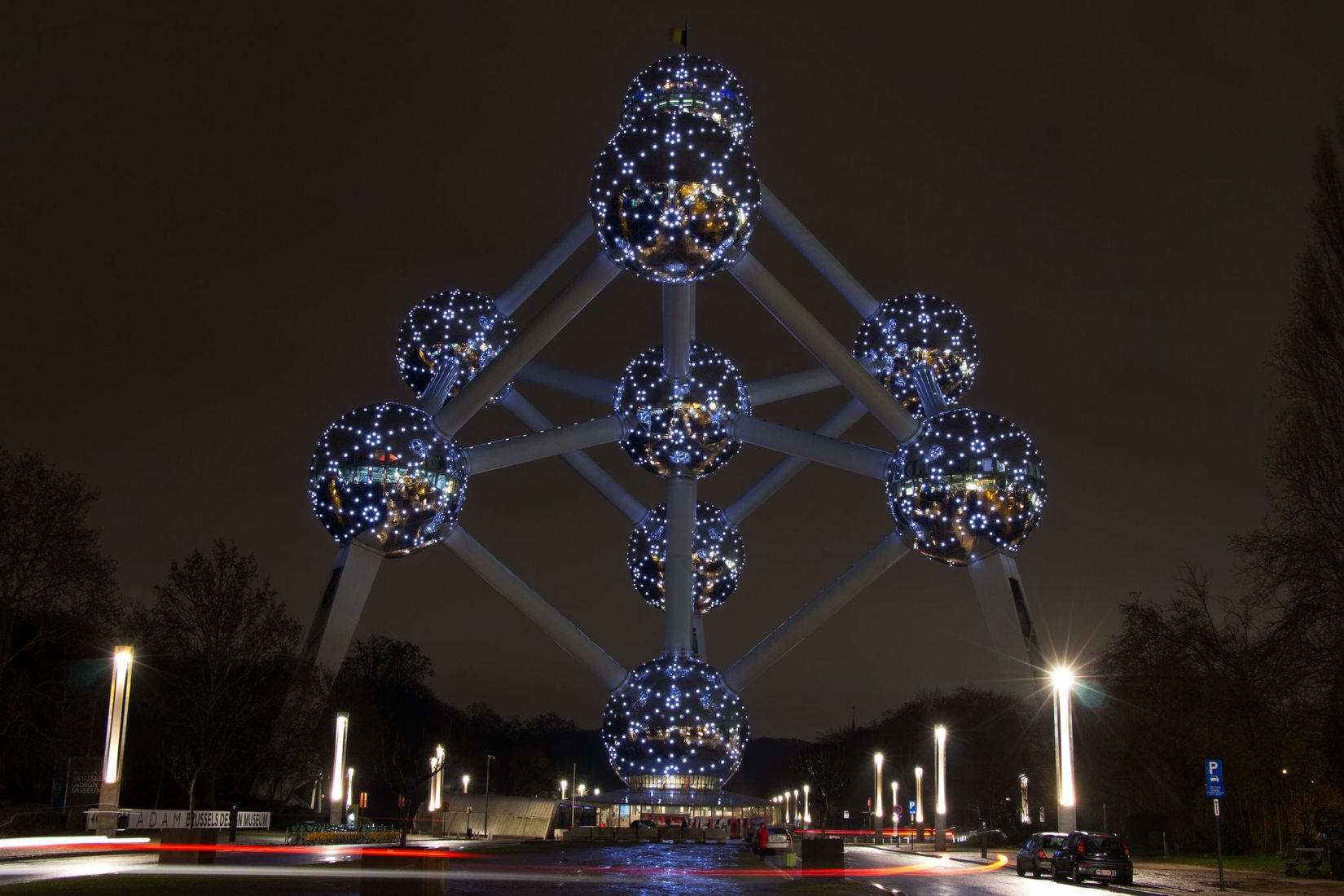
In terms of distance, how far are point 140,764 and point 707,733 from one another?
31496 mm

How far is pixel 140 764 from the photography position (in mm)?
45625

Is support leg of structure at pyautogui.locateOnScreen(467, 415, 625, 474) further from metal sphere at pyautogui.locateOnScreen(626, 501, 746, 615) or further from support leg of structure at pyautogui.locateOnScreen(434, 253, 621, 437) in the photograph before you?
metal sphere at pyautogui.locateOnScreen(626, 501, 746, 615)

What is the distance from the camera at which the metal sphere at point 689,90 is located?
2183 centimetres

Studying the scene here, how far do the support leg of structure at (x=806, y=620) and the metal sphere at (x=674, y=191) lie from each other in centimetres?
641

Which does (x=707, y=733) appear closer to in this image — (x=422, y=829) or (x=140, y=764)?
(x=140, y=764)

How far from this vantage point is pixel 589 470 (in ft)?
82.9

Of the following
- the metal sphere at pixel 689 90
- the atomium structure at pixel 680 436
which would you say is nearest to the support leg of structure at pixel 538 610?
the atomium structure at pixel 680 436

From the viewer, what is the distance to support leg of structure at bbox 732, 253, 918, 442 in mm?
20625

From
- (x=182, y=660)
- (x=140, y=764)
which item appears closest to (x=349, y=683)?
(x=140, y=764)

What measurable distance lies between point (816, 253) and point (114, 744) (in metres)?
16.4

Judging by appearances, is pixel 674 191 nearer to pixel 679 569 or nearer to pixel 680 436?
pixel 680 436

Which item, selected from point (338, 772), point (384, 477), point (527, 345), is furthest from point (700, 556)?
point (338, 772)

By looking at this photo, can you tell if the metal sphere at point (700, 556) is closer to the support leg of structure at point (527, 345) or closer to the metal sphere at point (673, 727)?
the metal sphere at point (673, 727)

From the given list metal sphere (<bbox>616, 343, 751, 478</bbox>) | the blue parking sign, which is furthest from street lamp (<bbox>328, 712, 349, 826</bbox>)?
the blue parking sign
